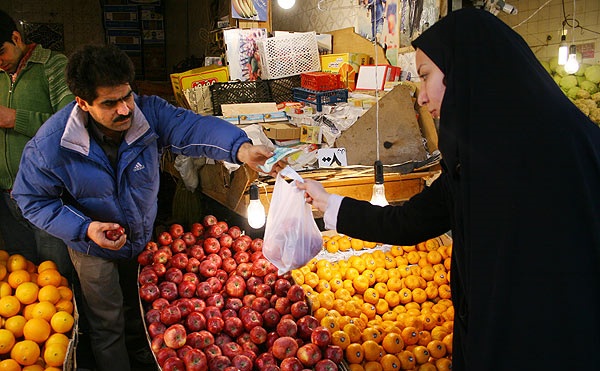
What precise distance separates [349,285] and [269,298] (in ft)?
2.12

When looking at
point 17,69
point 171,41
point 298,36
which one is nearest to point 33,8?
point 171,41

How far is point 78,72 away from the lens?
226 centimetres

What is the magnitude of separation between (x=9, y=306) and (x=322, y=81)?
3.07 metres

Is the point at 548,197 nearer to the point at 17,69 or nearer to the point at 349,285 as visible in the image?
the point at 349,285

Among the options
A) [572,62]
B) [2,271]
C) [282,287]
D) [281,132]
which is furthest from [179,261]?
[572,62]

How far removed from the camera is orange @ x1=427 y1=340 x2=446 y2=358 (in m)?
2.60

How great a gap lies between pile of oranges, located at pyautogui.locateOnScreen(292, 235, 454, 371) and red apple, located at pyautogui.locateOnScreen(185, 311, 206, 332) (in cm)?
59

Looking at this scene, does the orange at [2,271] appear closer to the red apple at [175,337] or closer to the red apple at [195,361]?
the red apple at [175,337]

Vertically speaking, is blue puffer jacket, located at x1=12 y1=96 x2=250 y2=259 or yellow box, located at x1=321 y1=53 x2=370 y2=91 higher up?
yellow box, located at x1=321 y1=53 x2=370 y2=91

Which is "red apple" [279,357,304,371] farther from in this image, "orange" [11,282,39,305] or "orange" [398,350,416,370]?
"orange" [11,282,39,305]

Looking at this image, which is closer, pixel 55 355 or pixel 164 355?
pixel 164 355

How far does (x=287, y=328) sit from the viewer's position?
2.52m

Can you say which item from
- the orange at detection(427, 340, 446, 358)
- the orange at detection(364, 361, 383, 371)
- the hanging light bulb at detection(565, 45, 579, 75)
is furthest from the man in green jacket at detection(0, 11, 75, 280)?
the hanging light bulb at detection(565, 45, 579, 75)

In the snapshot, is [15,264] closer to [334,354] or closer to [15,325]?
[15,325]
